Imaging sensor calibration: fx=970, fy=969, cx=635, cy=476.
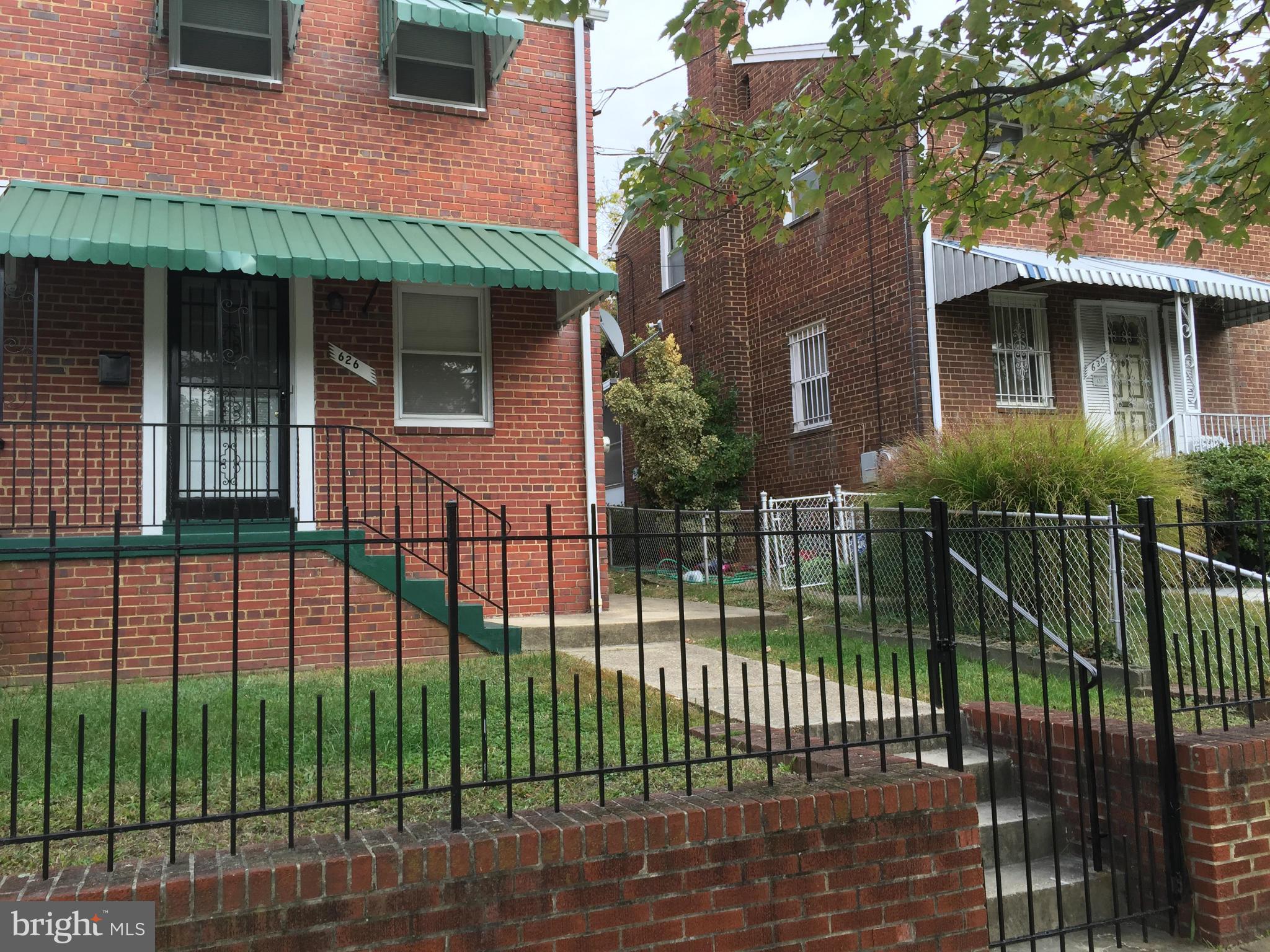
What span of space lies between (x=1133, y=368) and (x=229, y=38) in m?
12.4

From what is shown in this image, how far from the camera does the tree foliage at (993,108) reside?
569cm

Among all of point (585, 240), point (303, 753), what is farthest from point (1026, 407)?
point (303, 753)

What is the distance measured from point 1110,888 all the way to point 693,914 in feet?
7.71

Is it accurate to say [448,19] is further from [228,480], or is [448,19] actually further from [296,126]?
[228,480]

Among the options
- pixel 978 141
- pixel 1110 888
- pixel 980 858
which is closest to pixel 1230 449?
pixel 978 141

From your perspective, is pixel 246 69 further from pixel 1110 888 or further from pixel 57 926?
pixel 1110 888

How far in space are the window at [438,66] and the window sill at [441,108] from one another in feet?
0.12

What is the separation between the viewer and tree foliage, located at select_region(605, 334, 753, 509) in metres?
15.2

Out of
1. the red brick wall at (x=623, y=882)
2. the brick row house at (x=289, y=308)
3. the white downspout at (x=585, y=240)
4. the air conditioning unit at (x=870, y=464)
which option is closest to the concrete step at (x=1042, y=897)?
the red brick wall at (x=623, y=882)

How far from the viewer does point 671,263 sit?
18344mm

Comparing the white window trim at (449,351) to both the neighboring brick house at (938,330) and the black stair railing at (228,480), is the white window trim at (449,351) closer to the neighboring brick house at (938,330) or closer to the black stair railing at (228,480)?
the black stair railing at (228,480)

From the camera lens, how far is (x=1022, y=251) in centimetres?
1297

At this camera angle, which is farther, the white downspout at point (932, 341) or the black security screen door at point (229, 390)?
the white downspout at point (932, 341)

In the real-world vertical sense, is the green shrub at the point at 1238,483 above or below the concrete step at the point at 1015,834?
above
